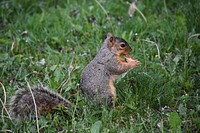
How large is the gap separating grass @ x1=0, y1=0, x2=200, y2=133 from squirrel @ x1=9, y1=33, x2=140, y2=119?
8 centimetres

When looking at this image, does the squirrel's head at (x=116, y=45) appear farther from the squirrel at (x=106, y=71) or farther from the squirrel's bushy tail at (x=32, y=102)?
the squirrel's bushy tail at (x=32, y=102)

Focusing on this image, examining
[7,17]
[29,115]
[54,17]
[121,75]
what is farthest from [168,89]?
[7,17]

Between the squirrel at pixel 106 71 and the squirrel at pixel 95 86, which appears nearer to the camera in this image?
the squirrel at pixel 95 86

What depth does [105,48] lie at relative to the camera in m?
3.94

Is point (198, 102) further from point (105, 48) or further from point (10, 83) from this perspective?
point (10, 83)

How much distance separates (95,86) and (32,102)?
497mm

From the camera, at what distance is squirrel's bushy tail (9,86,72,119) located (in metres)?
3.44

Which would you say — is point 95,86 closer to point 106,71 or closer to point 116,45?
Answer: point 106,71

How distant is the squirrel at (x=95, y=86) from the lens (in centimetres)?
346

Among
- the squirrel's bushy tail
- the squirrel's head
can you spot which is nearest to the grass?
the squirrel's bushy tail

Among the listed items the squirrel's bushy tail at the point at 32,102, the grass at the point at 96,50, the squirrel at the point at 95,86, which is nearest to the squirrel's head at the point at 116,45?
the squirrel at the point at 95,86

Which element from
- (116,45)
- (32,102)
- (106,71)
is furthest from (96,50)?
(32,102)

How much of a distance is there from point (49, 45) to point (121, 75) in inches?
45.3

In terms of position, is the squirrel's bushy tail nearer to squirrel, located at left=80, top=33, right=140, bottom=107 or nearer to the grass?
the grass
